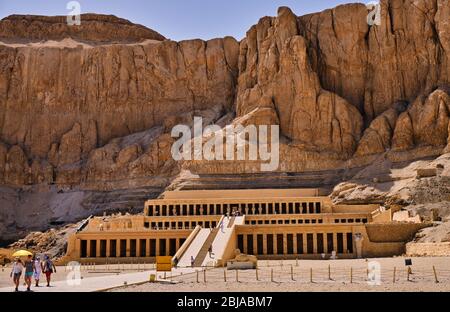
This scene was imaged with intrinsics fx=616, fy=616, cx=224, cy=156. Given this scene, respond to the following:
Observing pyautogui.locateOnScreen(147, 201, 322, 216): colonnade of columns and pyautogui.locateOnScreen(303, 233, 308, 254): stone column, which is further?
pyautogui.locateOnScreen(147, 201, 322, 216): colonnade of columns

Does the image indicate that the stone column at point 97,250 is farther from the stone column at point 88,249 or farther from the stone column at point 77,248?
the stone column at point 77,248

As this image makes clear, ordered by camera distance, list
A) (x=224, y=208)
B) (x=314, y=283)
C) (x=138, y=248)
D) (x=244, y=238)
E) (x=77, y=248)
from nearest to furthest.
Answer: (x=314, y=283), (x=77, y=248), (x=138, y=248), (x=244, y=238), (x=224, y=208)

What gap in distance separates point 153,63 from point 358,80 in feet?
120

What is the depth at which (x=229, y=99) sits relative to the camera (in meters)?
106

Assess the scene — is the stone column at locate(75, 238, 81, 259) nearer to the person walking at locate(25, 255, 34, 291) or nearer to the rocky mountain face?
the rocky mountain face

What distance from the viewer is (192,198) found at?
81125mm

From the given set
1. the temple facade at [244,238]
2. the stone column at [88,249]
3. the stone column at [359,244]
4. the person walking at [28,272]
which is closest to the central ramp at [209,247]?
the temple facade at [244,238]

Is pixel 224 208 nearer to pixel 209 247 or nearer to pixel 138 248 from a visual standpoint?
pixel 138 248

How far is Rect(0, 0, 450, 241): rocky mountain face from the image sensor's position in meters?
88.6

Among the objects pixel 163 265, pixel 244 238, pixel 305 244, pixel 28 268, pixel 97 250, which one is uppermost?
pixel 28 268

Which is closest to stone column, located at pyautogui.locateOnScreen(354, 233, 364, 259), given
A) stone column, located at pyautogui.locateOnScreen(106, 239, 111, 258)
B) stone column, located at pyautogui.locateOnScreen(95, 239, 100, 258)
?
stone column, located at pyautogui.locateOnScreen(106, 239, 111, 258)

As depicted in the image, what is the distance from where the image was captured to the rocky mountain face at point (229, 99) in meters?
88.6

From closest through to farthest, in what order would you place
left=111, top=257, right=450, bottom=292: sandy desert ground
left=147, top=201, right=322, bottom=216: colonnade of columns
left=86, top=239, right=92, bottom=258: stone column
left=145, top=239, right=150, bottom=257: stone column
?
1. left=111, top=257, right=450, bottom=292: sandy desert ground
2. left=145, top=239, right=150, bottom=257: stone column
3. left=86, top=239, right=92, bottom=258: stone column
4. left=147, top=201, right=322, bottom=216: colonnade of columns

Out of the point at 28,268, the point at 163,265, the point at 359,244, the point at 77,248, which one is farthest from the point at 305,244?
the point at 28,268
